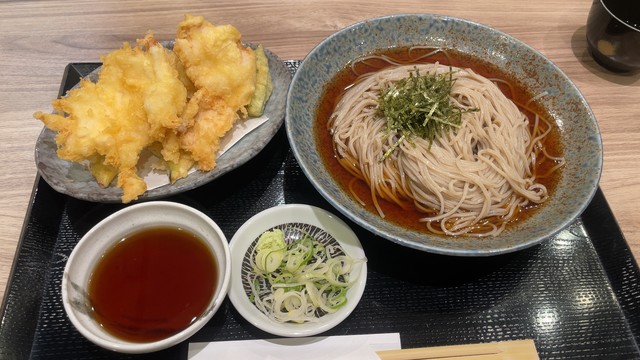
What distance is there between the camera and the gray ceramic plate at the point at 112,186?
5.79ft

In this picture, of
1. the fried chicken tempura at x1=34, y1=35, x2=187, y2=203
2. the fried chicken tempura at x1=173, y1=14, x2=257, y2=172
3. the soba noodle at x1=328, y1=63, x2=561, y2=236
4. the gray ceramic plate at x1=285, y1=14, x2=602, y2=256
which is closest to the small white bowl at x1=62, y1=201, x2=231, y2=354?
the fried chicken tempura at x1=34, y1=35, x2=187, y2=203

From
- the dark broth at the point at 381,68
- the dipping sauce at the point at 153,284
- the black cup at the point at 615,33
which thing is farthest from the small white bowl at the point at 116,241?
the black cup at the point at 615,33

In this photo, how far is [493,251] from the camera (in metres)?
1.53

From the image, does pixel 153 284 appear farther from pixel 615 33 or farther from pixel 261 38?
pixel 615 33

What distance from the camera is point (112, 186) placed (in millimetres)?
1828

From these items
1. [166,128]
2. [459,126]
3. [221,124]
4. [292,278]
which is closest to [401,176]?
[459,126]

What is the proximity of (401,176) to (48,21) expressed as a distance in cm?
239

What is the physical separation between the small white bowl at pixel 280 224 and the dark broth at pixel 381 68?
0.19 metres

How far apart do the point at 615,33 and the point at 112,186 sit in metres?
2.63

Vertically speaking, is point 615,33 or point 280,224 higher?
point 615,33

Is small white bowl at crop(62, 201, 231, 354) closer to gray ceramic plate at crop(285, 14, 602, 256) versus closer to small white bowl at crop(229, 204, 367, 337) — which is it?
small white bowl at crop(229, 204, 367, 337)

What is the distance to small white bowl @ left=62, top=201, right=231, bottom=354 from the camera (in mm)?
1348

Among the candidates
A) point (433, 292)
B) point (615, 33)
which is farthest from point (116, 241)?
point (615, 33)

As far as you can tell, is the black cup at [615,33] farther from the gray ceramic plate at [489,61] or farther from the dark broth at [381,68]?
the dark broth at [381,68]
